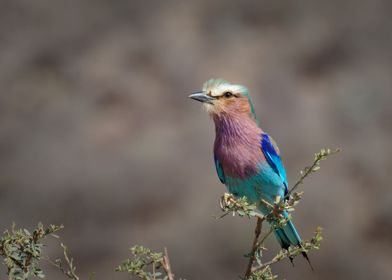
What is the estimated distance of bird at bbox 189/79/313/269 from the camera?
13.9 ft

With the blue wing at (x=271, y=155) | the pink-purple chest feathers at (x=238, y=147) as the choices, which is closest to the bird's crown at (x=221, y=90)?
the pink-purple chest feathers at (x=238, y=147)

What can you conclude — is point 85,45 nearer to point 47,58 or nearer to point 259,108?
point 47,58

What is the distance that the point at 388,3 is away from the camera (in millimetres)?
8734

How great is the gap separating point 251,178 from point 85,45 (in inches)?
198

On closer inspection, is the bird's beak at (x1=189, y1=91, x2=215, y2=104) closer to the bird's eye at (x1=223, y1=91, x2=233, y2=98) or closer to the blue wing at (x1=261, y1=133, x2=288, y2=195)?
the bird's eye at (x1=223, y1=91, x2=233, y2=98)

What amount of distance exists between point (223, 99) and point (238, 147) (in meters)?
0.29

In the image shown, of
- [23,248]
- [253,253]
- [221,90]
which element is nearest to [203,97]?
[221,90]

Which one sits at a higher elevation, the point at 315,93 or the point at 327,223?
the point at 315,93

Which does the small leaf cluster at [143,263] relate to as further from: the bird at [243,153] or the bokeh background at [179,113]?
the bokeh background at [179,113]

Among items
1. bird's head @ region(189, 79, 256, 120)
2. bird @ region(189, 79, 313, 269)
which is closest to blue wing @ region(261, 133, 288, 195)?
bird @ region(189, 79, 313, 269)

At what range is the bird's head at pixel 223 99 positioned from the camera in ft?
14.1

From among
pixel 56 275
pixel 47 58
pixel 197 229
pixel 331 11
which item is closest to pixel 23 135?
pixel 47 58

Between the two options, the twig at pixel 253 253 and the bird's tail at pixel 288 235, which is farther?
the bird's tail at pixel 288 235

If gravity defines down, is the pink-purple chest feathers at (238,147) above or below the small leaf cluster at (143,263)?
above
